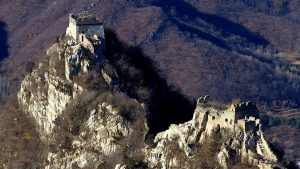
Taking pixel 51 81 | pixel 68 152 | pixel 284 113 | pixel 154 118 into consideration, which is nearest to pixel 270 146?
pixel 154 118

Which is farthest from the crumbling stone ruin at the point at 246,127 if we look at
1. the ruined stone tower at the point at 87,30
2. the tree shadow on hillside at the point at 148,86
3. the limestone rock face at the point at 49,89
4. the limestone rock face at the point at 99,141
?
the ruined stone tower at the point at 87,30

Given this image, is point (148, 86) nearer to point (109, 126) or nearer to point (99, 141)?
point (109, 126)

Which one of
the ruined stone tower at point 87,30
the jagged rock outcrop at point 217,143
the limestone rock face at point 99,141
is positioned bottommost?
the limestone rock face at point 99,141

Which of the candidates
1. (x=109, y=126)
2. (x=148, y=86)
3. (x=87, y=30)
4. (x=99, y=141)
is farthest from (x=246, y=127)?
(x=87, y=30)

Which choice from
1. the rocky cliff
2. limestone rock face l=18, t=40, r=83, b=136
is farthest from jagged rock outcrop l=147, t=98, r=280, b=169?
limestone rock face l=18, t=40, r=83, b=136

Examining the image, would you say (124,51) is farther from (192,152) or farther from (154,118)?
(192,152)

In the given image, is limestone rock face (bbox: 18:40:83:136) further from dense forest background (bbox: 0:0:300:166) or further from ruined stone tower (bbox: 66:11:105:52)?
dense forest background (bbox: 0:0:300:166)

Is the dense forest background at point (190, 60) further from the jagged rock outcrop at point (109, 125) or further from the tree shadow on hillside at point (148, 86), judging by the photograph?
the jagged rock outcrop at point (109, 125)
